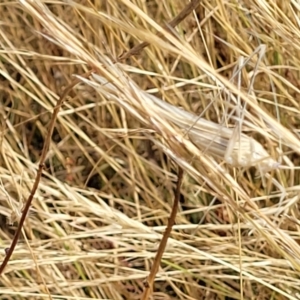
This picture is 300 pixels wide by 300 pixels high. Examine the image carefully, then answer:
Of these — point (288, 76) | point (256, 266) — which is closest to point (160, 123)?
point (256, 266)

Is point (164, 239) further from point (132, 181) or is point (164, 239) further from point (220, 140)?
point (132, 181)

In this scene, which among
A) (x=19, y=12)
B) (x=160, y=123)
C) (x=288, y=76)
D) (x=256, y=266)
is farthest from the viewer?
(x=19, y=12)

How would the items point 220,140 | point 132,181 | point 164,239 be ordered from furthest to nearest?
point 132,181 → point 164,239 → point 220,140

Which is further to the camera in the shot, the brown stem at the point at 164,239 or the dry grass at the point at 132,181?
the dry grass at the point at 132,181

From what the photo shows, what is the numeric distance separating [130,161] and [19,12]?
354 mm

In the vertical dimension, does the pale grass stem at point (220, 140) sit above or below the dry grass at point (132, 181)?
above

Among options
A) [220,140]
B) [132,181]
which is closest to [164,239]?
[220,140]

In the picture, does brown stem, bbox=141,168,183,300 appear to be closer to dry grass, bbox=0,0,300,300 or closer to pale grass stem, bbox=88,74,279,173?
pale grass stem, bbox=88,74,279,173

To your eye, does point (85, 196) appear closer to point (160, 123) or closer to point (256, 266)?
point (256, 266)

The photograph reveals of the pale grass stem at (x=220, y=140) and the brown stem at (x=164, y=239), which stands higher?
the pale grass stem at (x=220, y=140)

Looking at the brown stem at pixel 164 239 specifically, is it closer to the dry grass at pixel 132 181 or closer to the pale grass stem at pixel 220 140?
the pale grass stem at pixel 220 140

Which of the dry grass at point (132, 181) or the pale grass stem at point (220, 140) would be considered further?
the dry grass at point (132, 181)

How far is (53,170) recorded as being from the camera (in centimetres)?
110

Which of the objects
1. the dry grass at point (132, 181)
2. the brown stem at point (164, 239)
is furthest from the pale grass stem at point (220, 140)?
the dry grass at point (132, 181)
